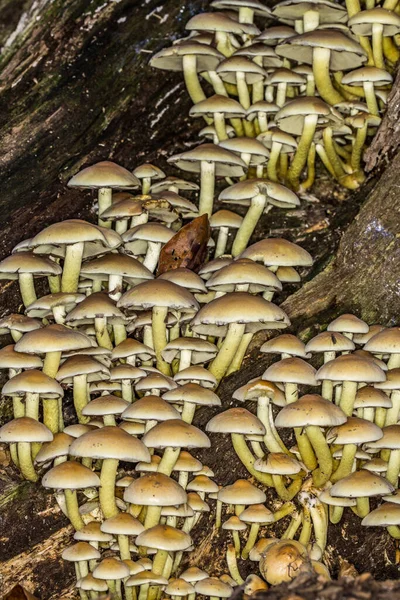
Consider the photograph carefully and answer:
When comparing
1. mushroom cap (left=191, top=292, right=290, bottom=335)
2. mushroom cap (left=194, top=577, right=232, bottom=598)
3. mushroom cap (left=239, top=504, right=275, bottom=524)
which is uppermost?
mushroom cap (left=191, top=292, right=290, bottom=335)

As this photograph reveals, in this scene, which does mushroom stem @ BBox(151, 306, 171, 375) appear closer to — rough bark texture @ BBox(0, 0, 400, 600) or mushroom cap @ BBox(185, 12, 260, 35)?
rough bark texture @ BBox(0, 0, 400, 600)

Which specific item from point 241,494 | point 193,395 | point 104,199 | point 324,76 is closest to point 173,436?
point 193,395

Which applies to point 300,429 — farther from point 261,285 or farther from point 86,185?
point 86,185

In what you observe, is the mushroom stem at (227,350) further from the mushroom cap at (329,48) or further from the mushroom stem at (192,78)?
the mushroom stem at (192,78)

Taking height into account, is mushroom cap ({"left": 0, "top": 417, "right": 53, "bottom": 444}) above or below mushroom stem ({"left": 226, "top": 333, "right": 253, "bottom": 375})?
above

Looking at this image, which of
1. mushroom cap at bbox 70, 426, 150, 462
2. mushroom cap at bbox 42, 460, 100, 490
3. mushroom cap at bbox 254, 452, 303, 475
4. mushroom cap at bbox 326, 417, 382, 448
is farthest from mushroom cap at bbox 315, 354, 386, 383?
mushroom cap at bbox 42, 460, 100, 490

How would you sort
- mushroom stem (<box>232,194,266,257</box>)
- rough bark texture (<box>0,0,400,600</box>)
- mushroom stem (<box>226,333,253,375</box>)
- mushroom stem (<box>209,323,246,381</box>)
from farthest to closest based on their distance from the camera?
mushroom stem (<box>232,194,266,257</box>) < mushroom stem (<box>226,333,253,375</box>) < mushroom stem (<box>209,323,246,381</box>) < rough bark texture (<box>0,0,400,600</box>)
